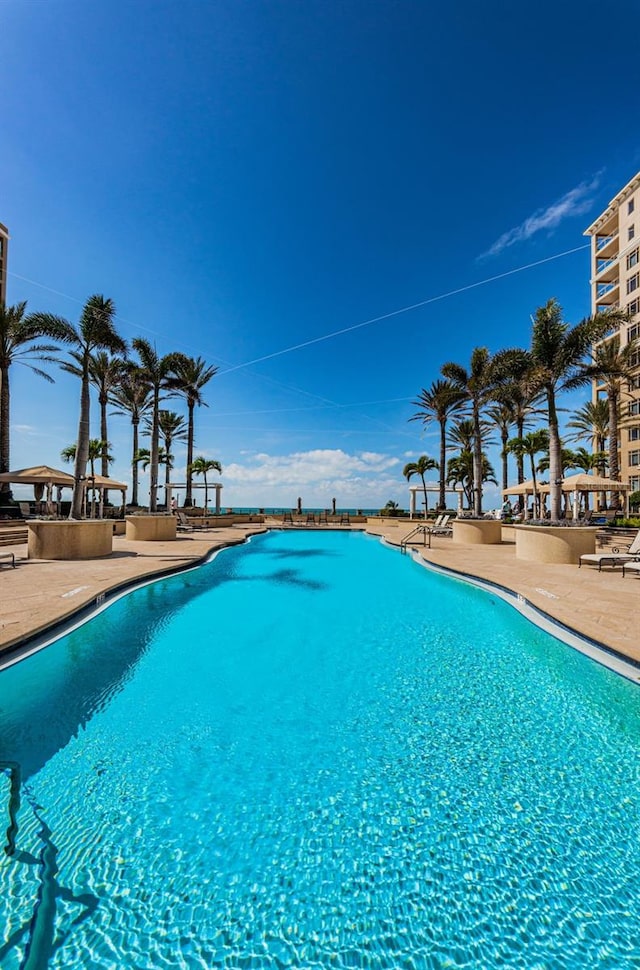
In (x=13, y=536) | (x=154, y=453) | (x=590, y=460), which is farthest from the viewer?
(x=590, y=460)

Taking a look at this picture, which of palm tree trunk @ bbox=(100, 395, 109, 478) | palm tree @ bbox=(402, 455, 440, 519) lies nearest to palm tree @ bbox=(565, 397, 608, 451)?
palm tree @ bbox=(402, 455, 440, 519)

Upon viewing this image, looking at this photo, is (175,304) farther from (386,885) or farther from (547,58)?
(386,885)

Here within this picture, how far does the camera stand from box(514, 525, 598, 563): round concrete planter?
11.8m

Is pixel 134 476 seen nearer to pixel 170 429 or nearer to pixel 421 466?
pixel 170 429

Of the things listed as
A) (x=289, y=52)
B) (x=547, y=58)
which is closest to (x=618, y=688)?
(x=547, y=58)

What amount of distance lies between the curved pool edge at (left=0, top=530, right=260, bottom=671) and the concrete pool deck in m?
0.05

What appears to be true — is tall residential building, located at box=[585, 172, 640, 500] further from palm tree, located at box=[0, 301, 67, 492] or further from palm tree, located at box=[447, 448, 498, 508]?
palm tree, located at box=[0, 301, 67, 492]

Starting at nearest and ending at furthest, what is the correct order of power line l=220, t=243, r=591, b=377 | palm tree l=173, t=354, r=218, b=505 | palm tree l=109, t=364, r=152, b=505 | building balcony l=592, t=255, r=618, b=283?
power line l=220, t=243, r=591, b=377
palm tree l=109, t=364, r=152, b=505
palm tree l=173, t=354, r=218, b=505
building balcony l=592, t=255, r=618, b=283

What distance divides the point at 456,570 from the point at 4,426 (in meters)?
23.4

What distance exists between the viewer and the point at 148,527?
17.7 m

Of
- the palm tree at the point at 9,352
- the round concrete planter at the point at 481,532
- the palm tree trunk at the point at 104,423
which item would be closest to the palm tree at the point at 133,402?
the palm tree trunk at the point at 104,423

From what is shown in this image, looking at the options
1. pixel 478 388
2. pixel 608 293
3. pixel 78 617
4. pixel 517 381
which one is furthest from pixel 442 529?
pixel 608 293

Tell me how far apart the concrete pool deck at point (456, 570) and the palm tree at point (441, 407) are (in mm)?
16399

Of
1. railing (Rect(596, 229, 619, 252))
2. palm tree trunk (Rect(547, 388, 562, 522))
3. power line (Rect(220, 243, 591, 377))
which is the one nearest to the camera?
palm tree trunk (Rect(547, 388, 562, 522))
